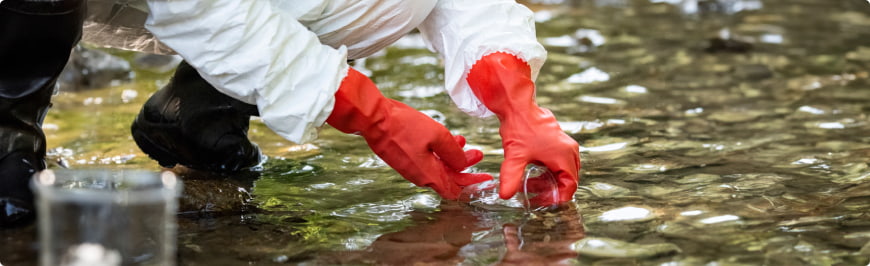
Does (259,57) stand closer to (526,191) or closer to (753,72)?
(526,191)

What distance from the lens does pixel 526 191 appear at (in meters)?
2.13

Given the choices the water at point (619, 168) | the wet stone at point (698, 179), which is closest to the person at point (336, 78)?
the water at point (619, 168)

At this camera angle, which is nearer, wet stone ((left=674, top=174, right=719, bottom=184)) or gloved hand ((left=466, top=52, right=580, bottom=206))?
gloved hand ((left=466, top=52, right=580, bottom=206))

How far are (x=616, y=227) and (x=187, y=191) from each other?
3.02 ft

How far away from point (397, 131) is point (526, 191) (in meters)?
0.31

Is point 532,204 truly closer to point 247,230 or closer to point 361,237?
point 361,237

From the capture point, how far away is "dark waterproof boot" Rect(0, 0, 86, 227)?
76.9 inches

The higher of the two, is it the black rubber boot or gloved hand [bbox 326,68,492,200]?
gloved hand [bbox 326,68,492,200]

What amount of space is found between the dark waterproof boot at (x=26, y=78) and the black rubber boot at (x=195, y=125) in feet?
1.21

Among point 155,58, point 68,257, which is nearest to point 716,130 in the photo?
point 68,257

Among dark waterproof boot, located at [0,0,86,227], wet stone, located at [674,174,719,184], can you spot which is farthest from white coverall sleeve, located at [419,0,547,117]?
dark waterproof boot, located at [0,0,86,227]

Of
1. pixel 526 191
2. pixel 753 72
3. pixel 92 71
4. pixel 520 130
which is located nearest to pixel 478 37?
pixel 520 130

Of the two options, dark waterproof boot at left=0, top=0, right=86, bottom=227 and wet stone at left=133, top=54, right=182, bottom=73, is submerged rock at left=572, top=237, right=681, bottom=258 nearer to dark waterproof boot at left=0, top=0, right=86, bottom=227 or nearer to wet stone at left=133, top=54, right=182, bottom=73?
dark waterproof boot at left=0, top=0, right=86, bottom=227

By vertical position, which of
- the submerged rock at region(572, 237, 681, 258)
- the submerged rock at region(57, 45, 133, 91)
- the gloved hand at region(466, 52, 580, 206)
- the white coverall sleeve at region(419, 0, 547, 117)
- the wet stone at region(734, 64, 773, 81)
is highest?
the white coverall sleeve at region(419, 0, 547, 117)
